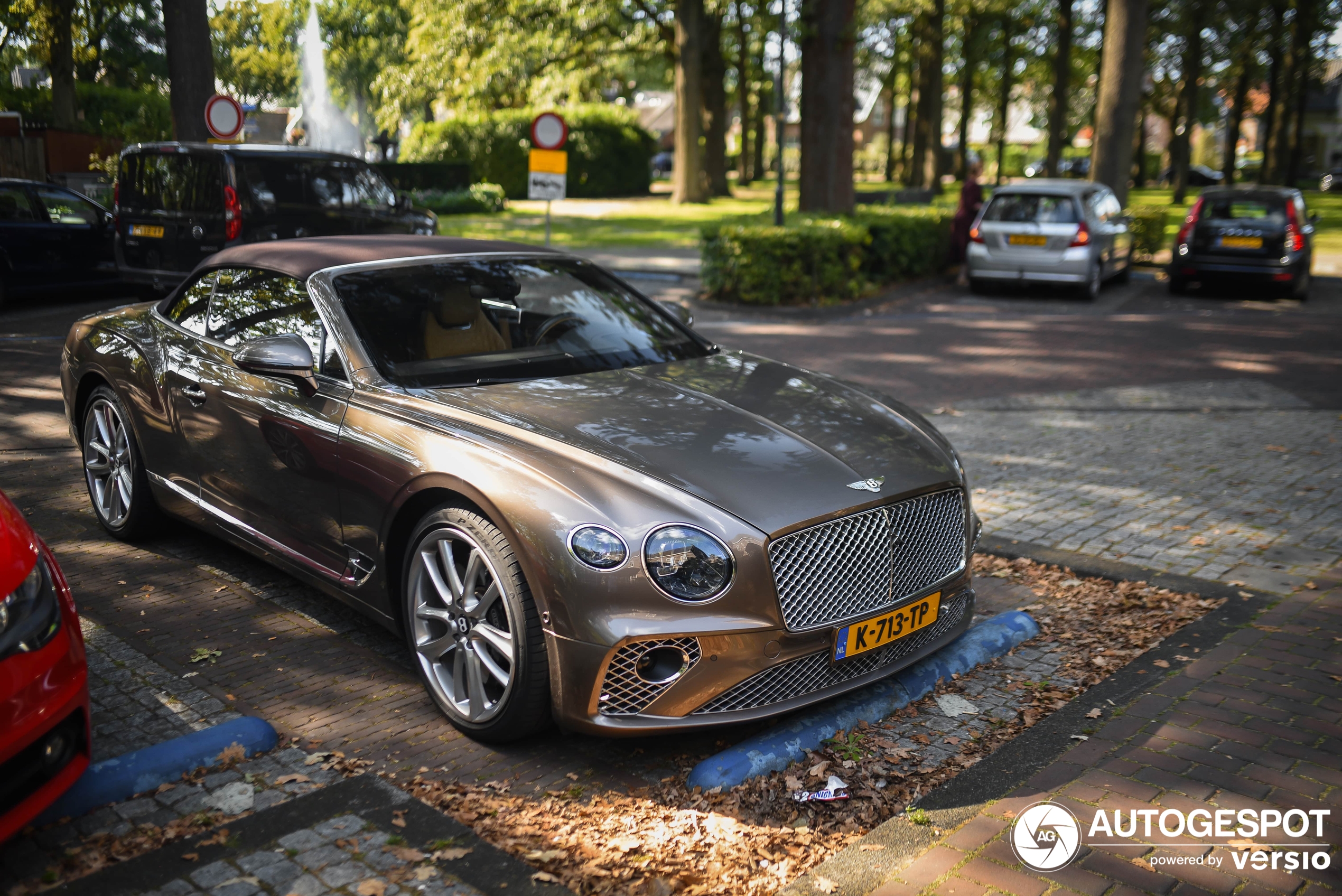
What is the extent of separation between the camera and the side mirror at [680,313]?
5375 mm

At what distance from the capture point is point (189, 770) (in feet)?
11.4

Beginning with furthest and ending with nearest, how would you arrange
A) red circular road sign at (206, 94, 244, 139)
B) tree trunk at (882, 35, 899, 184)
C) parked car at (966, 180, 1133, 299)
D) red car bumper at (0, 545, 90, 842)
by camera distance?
tree trunk at (882, 35, 899, 184) → parked car at (966, 180, 1133, 299) → red circular road sign at (206, 94, 244, 139) → red car bumper at (0, 545, 90, 842)

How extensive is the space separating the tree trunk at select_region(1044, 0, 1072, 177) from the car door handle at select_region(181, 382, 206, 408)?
3134 cm

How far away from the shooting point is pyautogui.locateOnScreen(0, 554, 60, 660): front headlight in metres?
2.85

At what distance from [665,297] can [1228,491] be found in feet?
32.6

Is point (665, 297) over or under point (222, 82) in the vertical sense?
under

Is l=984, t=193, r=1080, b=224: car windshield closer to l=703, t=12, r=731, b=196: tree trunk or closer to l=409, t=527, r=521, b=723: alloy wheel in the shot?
l=409, t=527, r=521, b=723: alloy wheel

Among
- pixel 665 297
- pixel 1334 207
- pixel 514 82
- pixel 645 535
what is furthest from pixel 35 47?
pixel 1334 207

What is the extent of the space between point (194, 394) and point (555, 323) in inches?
62.8

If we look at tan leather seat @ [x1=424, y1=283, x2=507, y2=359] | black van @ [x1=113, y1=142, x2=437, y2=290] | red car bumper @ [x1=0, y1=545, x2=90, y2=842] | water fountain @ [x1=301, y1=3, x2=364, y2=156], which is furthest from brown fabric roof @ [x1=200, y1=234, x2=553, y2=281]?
water fountain @ [x1=301, y1=3, x2=364, y2=156]

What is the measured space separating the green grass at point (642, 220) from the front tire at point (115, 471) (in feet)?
35.8

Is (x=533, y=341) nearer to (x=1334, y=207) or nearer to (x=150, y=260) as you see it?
(x=150, y=260)

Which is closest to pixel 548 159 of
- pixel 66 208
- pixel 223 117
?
pixel 223 117

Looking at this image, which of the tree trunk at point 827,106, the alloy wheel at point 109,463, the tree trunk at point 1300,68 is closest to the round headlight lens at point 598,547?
the alloy wheel at point 109,463
